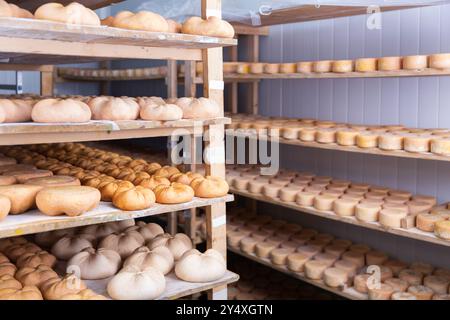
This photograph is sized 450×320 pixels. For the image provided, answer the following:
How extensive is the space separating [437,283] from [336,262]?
0.62 metres

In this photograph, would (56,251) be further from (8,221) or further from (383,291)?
(383,291)

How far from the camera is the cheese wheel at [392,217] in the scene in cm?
282

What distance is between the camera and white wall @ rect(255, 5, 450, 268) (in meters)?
3.25

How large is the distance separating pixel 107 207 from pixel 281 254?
165 cm

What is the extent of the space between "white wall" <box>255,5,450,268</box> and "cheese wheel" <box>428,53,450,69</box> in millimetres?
510

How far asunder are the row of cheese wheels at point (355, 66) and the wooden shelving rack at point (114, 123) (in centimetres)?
108

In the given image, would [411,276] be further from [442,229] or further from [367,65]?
[367,65]

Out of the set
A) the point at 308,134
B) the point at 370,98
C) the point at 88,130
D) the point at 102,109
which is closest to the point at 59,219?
the point at 88,130

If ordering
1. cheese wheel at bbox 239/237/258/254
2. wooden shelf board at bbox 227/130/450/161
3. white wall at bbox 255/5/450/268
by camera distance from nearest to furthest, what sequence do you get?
wooden shelf board at bbox 227/130/450/161, white wall at bbox 255/5/450/268, cheese wheel at bbox 239/237/258/254

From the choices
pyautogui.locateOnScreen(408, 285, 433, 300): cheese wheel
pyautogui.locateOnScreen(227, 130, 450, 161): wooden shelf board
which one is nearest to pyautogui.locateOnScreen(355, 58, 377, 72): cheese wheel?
pyautogui.locateOnScreen(227, 130, 450, 161): wooden shelf board

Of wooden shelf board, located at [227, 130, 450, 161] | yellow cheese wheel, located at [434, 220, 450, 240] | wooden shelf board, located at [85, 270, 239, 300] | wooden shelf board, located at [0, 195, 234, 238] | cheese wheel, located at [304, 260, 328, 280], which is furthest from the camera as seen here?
cheese wheel, located at [304, 260, 328, 280]

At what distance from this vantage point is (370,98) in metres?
3.62

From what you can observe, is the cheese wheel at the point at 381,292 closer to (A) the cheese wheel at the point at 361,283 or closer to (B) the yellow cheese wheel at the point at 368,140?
(A) the cheese wheel at the point at 361,283

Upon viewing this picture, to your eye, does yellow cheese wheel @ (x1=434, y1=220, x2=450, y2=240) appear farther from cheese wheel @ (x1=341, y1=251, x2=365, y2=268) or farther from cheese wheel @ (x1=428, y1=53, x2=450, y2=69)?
cheese wheel @ (x1=428, y1=53, x2=450, y2=69)
